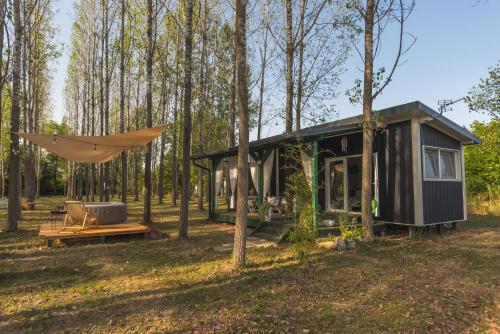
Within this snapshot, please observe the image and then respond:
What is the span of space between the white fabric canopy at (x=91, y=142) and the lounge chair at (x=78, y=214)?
156cm

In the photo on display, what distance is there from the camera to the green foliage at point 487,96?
16.9 meters

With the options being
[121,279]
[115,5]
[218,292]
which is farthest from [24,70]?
[218,292]

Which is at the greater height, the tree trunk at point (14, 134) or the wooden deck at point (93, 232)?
the tree trunk at point (14, 134)

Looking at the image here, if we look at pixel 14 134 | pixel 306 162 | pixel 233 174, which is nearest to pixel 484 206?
pixel 306 162

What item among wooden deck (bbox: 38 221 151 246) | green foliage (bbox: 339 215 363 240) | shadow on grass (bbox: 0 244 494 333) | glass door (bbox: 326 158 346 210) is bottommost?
shadow on grass (bbox: 0 244 494 333)

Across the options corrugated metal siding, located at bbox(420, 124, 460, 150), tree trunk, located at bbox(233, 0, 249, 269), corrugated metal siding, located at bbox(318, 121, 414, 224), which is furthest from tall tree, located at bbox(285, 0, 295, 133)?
tree trunk, located at bbox(233, 0, 249, 269)

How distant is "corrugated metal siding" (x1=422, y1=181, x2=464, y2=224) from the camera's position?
27.5 feet

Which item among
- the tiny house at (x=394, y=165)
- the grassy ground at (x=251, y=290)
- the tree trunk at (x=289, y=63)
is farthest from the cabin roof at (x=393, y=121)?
the tree trunk at (x=289, y=63)

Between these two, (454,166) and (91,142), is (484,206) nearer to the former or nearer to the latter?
(454,166)

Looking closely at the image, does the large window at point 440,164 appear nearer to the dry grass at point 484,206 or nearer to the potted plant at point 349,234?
the potted plant at point 349,234

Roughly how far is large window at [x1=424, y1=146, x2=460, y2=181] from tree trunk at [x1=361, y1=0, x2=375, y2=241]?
2.03m

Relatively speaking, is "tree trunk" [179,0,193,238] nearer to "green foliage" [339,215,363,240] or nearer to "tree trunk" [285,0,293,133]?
"green foliage" [339,215,363,240]

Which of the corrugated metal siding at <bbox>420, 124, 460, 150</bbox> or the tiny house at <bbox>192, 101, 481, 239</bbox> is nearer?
the tiny house at <bbox>192, 101, 481, 239</bbox>

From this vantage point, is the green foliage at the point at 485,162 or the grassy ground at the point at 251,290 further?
the green foliage at the point at 485,162
